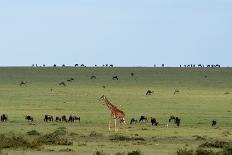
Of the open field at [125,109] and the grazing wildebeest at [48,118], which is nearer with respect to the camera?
the open field at [125,109]

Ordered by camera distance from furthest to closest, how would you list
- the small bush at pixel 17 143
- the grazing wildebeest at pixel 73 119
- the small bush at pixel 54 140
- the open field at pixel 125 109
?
1. the grazing wildebeest at pixel 73 119
2. the open field at pixel 125 109
3. the small bush at pixel 54 140
4. the small bush at pixel 17 143

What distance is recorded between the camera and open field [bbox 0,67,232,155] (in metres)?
24.2

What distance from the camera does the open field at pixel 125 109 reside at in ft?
79.6

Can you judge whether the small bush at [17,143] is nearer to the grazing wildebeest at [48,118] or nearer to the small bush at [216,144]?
the small bush at [216,144]

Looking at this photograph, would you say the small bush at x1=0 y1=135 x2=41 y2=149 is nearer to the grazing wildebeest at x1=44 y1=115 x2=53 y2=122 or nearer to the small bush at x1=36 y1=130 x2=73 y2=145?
the small bush at x1=36 y1=130 x2=73 y2=145

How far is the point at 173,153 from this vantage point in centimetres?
2142

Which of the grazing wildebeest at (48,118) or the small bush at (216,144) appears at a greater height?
the grazing wildebeest at (48,118)

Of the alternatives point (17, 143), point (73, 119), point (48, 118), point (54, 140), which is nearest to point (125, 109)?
point (73, 119)

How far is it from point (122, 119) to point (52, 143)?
5.50 metres

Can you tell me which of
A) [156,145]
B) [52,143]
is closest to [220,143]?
[156,145]

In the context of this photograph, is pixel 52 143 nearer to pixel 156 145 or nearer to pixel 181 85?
pixel 156 145

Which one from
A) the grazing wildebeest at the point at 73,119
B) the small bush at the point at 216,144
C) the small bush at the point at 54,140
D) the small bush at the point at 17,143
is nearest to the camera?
the small bush at the point at 17,143

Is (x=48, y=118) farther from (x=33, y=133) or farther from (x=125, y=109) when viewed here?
(x=125, y=109)

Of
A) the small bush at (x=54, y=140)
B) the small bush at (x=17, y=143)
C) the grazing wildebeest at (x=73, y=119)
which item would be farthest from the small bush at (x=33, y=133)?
the grazing wildebeest at (x=73, y=119)
